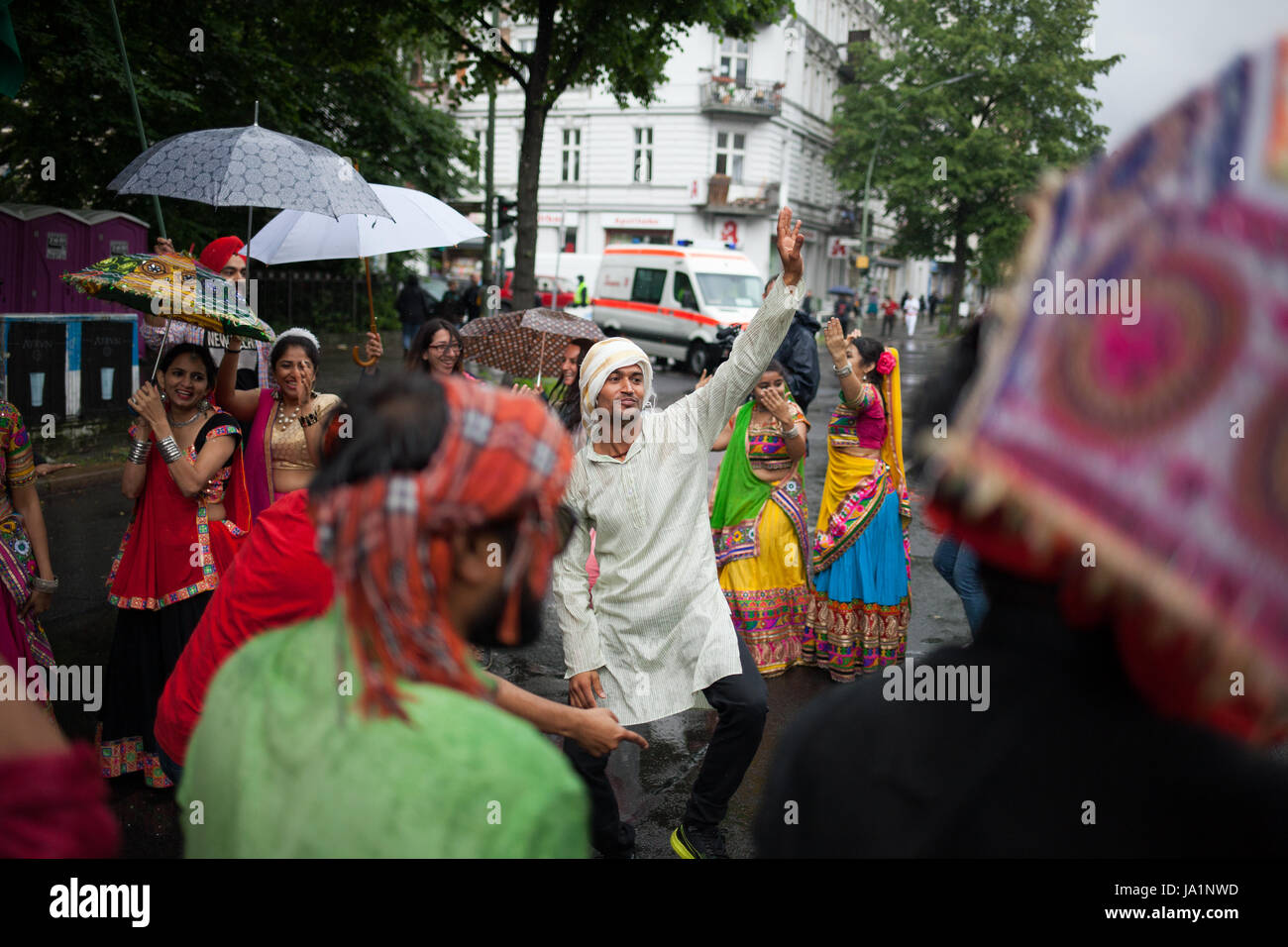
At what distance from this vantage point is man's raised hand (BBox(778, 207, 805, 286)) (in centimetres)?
331

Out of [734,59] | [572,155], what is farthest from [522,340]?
[734,59]

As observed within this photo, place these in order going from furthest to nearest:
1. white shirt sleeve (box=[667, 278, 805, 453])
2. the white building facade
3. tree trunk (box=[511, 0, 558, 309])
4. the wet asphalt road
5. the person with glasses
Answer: the white building facade, tree trunk (box=[511, 0, 558, 309]), the wet asphalt road, white shirt sleeve (box=[667, 278, 805, 453]), the person with glasses

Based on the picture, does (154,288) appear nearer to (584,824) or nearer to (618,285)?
(584,824)

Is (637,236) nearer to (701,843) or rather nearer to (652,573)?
(652,573)

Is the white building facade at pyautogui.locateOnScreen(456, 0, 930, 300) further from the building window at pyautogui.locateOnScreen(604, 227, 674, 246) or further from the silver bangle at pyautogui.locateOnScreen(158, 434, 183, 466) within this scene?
the silver bangle at pyautogui.locateOnScreen(158, 434, 183, 466)

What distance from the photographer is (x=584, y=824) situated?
4.18 ft

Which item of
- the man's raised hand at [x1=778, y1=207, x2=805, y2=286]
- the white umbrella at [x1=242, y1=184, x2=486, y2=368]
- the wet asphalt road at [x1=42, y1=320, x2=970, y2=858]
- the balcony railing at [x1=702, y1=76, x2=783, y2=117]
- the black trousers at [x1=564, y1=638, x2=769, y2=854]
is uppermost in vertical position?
the balcony railing at [x1=702, y1=76, x2=783, y2=117]

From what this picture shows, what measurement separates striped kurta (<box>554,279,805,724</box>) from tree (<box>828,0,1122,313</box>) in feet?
105

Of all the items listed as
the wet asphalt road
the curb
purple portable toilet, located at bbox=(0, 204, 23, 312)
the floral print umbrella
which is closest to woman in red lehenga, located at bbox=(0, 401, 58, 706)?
the wet asphalt road

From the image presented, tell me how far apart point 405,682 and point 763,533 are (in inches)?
178

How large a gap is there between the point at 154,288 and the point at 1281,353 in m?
4.18

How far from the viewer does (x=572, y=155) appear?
45250 mm

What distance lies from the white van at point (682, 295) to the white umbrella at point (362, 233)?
14.9 m

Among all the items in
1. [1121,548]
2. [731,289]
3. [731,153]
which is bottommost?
[1121,548]
